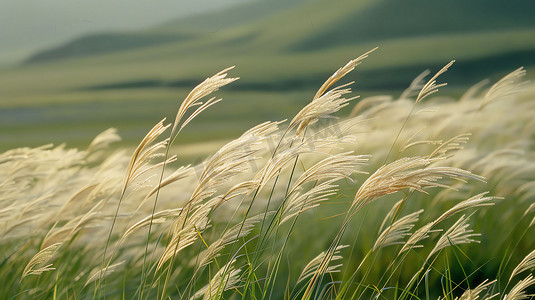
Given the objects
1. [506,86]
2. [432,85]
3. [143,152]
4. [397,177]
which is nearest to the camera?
[397,177]

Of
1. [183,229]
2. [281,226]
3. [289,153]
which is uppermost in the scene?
[289,153]

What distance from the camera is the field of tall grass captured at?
123 centimetres

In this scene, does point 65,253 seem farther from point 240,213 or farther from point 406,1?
point 406,1

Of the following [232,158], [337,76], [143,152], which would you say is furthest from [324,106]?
[143,152]

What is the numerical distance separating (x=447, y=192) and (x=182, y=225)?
0.97 m

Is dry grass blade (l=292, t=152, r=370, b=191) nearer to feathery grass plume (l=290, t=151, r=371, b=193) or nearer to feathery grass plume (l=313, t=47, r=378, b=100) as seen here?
feathery grass plume (l=290, t=151, r=371, b=193)

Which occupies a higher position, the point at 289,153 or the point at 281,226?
the point at 289,153

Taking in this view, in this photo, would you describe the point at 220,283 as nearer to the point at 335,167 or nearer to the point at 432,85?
the point at 335,167

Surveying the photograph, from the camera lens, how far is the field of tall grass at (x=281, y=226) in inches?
48.3

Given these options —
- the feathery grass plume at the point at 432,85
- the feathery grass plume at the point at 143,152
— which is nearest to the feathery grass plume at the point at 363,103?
the feathery grass plume at the point at 432,85

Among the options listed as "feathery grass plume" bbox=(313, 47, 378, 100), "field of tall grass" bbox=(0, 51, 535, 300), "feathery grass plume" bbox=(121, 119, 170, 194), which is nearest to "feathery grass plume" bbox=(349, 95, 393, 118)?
"field of tall grass" bbox=(0, 51, 535, 300)

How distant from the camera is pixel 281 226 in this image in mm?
1700

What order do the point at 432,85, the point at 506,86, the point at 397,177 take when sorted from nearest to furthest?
1. the point at 397,177
2. the point at 432,85
3. the point at 506,86

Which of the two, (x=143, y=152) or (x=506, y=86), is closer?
(x=143, y=152)
